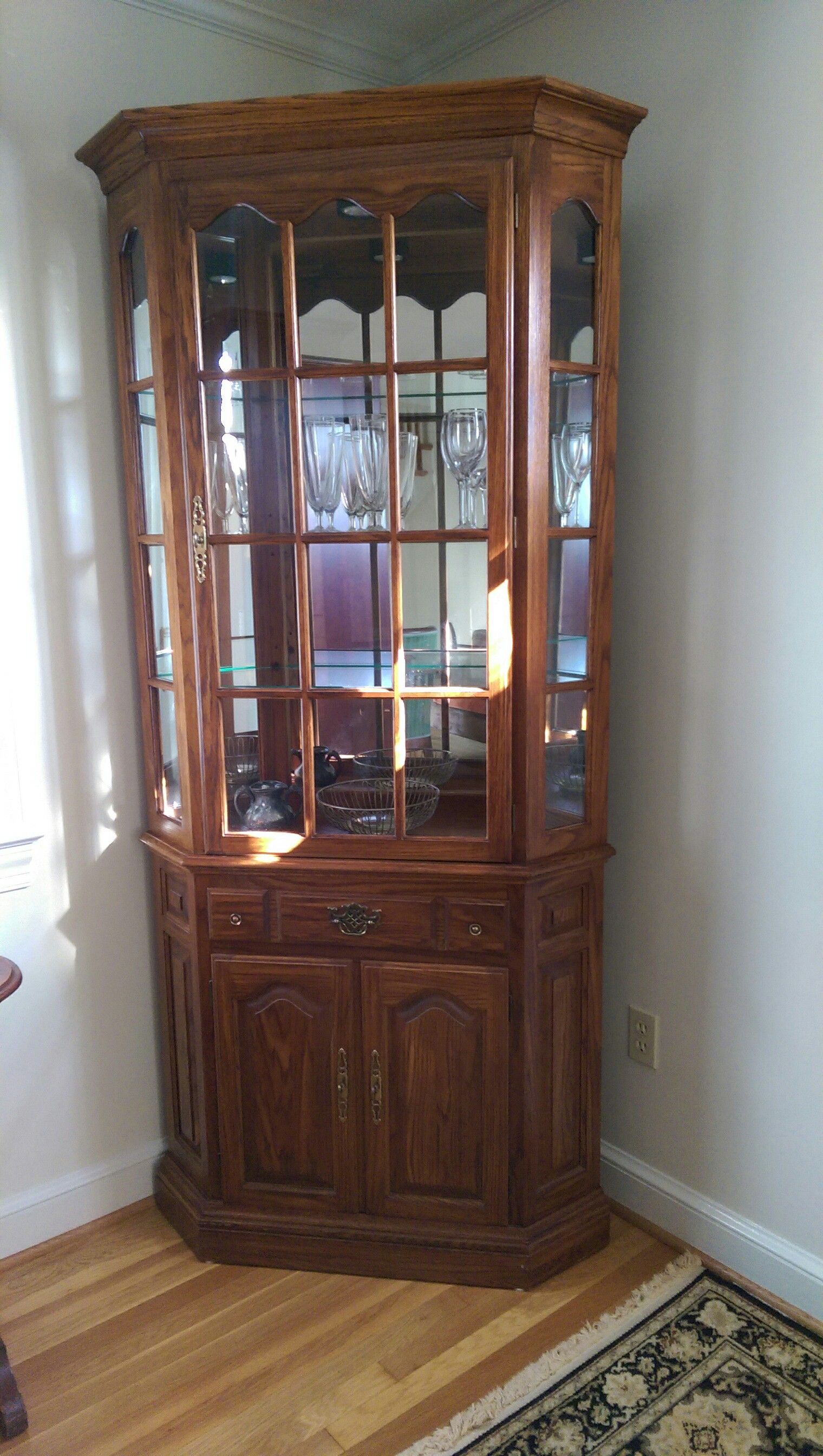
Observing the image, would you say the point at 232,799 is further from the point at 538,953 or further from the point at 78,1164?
the point at 78,1164

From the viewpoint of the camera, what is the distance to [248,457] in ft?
6.42

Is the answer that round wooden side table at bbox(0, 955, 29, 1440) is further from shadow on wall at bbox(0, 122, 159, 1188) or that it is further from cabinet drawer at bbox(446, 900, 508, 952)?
cabinet drawer at bbox(446, 900, 508, 952)

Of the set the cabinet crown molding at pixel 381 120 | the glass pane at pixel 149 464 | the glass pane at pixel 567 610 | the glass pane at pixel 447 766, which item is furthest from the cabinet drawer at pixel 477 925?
the cabinet crown molding at pixel 381 120

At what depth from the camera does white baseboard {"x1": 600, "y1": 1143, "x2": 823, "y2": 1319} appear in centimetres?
194

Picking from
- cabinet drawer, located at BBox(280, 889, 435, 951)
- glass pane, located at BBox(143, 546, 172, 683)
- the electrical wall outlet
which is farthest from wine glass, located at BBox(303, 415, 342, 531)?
the electrical wall outlet

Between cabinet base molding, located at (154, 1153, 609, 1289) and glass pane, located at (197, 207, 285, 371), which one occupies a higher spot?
glass pane, located at (197, 207, 285, 371)

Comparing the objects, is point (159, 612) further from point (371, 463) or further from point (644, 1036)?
point (644, 1036)

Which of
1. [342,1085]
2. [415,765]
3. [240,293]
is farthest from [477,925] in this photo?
[240,293]

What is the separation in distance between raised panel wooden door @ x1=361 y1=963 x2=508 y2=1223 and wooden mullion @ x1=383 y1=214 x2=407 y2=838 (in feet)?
1.07

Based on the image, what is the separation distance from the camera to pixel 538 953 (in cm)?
197

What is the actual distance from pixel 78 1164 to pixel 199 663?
1169 mm

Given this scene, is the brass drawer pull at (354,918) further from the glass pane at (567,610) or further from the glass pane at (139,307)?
the glass pane at (139,307)

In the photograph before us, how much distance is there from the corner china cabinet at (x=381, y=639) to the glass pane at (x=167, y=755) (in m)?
0.01

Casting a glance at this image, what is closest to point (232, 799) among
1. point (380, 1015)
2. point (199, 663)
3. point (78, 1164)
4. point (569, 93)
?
point (199, 663)
